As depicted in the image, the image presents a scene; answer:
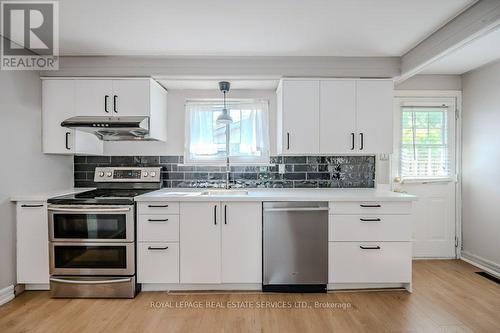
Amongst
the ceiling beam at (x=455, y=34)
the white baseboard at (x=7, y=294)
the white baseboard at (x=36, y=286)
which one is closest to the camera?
the ceiling beam at (x=455, y=34)

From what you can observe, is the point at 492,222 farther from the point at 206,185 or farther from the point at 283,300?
the point at 206,185

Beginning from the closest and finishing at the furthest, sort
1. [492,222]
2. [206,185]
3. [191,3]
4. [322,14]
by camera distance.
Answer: [191,3], [322,14], [492,222], [206,185]

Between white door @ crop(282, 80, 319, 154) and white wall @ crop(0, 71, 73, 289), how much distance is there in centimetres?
247

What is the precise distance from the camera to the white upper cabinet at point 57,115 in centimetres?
288

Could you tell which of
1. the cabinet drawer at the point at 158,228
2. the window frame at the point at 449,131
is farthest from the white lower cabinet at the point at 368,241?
the cabinet drawer at the point at 158,228

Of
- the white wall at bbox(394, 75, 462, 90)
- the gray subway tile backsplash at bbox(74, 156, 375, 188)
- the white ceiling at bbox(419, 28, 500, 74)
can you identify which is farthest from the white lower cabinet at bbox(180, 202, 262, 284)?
the white wall at bbox(394, 75, 462, 90)

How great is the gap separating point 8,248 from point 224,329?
207 cm

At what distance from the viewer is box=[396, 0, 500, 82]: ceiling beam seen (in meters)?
1.91

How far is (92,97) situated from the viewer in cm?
288

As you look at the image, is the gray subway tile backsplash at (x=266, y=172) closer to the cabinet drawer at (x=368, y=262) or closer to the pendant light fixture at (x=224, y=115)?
the pendant light fixture at (x=224, y=115)

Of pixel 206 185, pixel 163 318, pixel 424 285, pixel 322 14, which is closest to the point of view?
pixel 322 14

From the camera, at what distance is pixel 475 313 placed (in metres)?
2.30

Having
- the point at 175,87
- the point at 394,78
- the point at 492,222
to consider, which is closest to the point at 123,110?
the point at 175,87

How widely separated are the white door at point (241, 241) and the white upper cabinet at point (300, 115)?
76 cm
